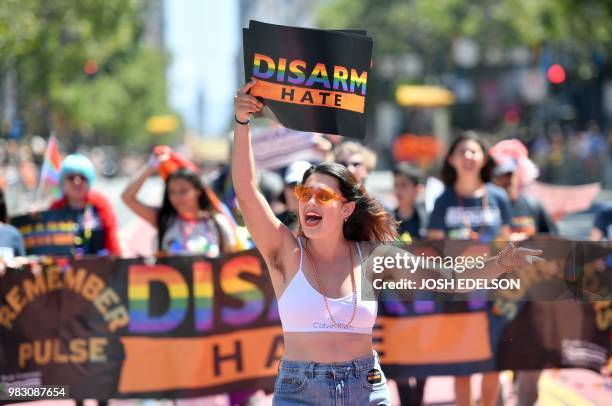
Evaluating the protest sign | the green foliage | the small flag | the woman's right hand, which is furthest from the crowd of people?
the green foliage

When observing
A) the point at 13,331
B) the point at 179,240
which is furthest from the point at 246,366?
the point at 13,331

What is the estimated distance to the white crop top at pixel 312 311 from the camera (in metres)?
3.94

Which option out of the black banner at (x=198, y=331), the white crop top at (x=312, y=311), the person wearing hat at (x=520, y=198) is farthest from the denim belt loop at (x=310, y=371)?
the person wearing hat at (x=520, y=198)

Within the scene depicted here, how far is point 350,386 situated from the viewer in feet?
12.8

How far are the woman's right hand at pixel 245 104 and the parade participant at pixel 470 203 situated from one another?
9.48ft

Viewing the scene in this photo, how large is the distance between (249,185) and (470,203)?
3.07 metres

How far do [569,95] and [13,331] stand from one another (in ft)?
173

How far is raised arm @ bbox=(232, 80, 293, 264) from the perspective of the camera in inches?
157

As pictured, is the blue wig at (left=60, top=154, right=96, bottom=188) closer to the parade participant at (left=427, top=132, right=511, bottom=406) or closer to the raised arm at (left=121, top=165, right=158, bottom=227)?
the raised arm at (left=121, top=165, right=158, bottom=227)

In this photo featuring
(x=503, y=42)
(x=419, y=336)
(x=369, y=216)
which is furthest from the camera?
(x=503, y=42)

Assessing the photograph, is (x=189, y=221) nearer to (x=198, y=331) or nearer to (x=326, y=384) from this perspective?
(x=198, y=331)

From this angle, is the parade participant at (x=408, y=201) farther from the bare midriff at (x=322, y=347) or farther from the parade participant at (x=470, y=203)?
the bare midriff at (x=322, y=347)

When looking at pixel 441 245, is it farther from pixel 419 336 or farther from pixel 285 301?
pixel 419 336

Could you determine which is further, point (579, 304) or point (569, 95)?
point (569, 95)
